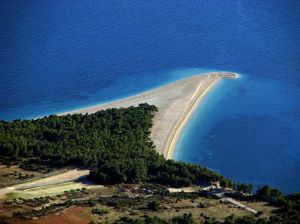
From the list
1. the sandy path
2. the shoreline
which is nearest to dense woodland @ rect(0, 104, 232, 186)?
the sandy path

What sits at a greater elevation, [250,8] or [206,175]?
[250,8]

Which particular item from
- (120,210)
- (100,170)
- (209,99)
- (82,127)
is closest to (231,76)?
(209,99)

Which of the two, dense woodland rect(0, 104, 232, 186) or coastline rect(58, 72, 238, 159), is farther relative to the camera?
coastline rect(58, 72, 238, 159)

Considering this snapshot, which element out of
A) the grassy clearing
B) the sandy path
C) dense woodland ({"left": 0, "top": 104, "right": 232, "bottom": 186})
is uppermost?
dense woodland ({"left": 0, "top": 104, "right": 232, "bottom": 186})

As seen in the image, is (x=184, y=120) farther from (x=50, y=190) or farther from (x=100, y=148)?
(x=50, y=190)

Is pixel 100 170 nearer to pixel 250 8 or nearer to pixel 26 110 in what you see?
pixel 26 110

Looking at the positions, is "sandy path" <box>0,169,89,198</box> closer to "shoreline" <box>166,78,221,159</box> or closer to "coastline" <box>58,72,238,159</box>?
"coastline" <box>58,72,238,159</box>
